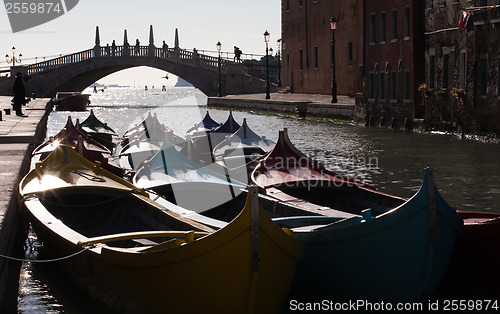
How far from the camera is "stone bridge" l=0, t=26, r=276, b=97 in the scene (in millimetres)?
53062

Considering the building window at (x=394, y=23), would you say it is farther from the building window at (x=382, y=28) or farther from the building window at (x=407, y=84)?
the building window at (x=407, y=84)

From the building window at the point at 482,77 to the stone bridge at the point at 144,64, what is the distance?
105 feet

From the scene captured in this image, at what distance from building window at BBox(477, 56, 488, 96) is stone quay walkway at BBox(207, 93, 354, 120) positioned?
918 cm

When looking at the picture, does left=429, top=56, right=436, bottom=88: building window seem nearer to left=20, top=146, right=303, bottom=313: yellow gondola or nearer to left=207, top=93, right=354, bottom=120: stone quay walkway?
left=207, top=93, right=354, bottom=120: stone quay walkway

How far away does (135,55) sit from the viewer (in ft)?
179

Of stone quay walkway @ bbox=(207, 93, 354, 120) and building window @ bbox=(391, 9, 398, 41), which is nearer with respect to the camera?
building window @ bbox=(391, 9, 398, 41)

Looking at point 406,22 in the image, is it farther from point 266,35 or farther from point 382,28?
point 266,35

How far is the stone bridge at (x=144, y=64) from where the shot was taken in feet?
174

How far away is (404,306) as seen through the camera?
706cm

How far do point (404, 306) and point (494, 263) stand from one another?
0.94m

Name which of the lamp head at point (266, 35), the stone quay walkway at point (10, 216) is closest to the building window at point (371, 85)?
the lamp head at point (266, 35)

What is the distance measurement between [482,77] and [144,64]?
35574 millimetres

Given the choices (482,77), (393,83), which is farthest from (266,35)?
(482,77)

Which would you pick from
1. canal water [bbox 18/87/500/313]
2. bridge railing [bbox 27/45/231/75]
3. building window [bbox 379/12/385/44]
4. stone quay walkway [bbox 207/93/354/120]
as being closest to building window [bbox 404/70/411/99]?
canal water [bbox 18/87/500/313]
